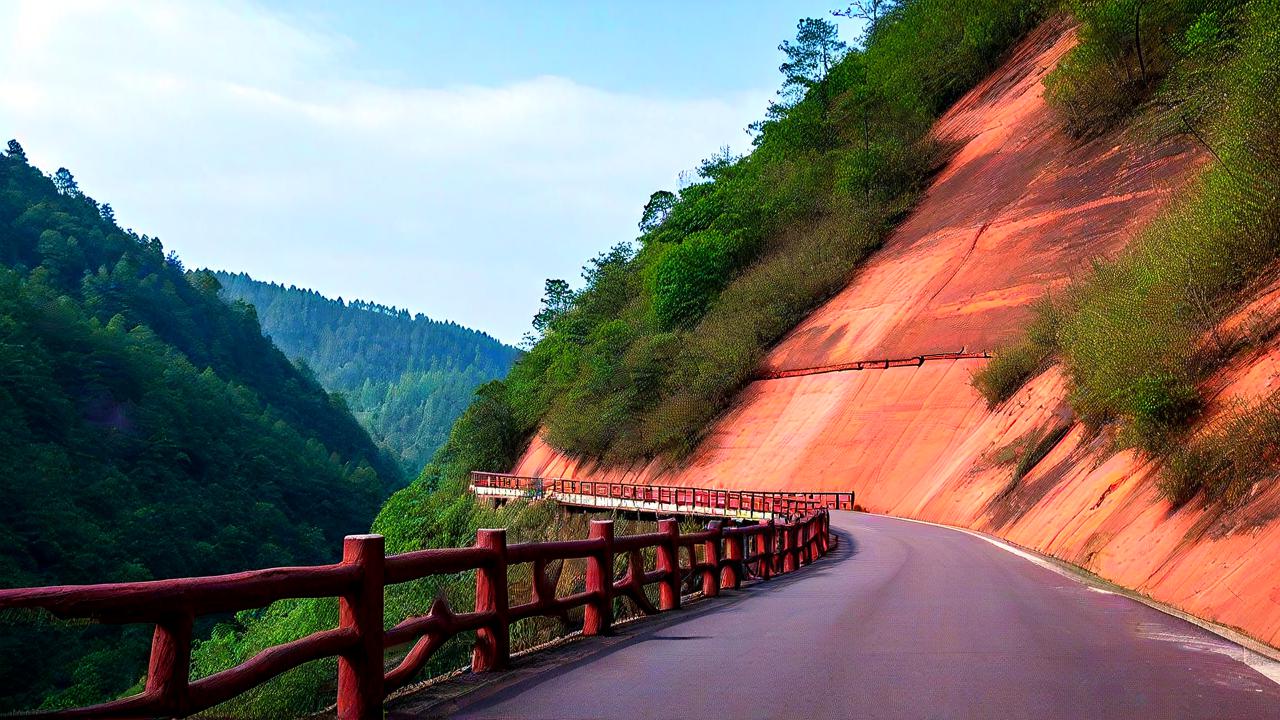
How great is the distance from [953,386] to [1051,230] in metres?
7.90

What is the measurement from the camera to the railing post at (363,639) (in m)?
5.48

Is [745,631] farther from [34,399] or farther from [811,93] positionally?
[34,399]

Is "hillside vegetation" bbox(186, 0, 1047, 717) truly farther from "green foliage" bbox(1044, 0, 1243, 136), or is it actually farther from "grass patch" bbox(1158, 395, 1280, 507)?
"grass patch" bbox(1158, 395, 1280, 507)

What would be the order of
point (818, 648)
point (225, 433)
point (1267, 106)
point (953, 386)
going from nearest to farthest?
point (818, 648), point (1267, 106), point (953, 386), point (225, 433)

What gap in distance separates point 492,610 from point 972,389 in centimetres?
3323

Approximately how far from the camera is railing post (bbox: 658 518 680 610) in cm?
1134

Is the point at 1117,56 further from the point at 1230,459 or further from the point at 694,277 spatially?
the point at 1230,459

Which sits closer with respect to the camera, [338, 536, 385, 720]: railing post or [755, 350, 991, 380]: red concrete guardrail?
[338, 536, 385, 720]: railing post

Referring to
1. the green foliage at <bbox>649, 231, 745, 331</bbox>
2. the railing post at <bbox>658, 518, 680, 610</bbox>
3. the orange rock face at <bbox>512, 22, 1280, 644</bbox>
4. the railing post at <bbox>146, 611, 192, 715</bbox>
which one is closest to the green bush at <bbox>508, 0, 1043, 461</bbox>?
the green foliage at <bbox>649, 231, 745, 331</bbox>

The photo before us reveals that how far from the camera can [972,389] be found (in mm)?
37406

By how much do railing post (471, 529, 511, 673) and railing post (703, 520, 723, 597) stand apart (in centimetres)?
640

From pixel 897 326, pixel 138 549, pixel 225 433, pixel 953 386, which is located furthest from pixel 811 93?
pixel 225 433

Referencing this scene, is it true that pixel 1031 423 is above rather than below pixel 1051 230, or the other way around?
below

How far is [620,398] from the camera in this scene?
60.8 metres
